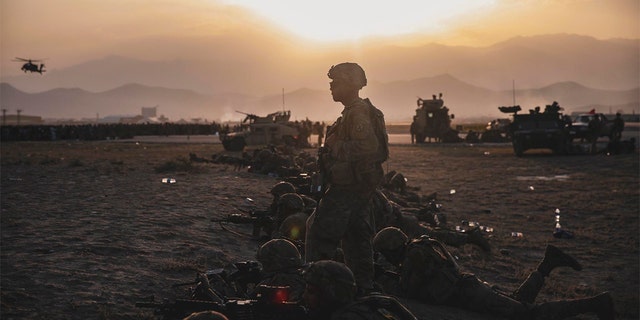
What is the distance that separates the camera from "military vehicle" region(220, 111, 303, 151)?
33.7 meters

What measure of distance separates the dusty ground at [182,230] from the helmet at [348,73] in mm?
2267

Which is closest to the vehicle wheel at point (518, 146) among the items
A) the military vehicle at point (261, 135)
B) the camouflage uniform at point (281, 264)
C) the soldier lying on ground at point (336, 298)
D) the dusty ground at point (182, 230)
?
the dusty ground at point (182, 230)

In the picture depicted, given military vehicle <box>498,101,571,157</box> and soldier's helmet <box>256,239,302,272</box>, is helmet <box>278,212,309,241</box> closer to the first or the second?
soldier's helmet <box>256,239,302,272</box>

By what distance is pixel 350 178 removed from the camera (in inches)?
221

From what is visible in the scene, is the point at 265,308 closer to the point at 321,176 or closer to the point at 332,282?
the point at 332,282

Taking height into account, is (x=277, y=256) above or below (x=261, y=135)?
below

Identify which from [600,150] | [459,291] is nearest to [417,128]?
[600,150]

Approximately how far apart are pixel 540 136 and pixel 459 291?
23736 mm

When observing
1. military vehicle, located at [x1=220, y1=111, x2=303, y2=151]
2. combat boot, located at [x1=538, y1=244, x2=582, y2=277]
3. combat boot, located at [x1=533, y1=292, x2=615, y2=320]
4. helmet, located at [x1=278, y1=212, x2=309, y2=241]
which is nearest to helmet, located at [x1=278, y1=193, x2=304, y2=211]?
helmet, located at [x1=278, y1=212, x2=309, y2=241]

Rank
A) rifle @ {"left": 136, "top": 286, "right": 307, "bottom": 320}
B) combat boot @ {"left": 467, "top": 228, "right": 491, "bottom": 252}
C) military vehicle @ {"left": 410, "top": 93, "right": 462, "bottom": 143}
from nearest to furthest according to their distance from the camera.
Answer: rifle @ {"left": 136, "top": 286, "right": 307, "bottom": 320} < combat boot @ {"left": 467, "top": 228, "right": 491, "bottom": 252} < military vehicle @ {"left": 410, "top": 93, "right": 462, "bottom": 143}

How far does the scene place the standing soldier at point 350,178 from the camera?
5.56 m

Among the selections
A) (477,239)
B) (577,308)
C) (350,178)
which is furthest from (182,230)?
(577,308)

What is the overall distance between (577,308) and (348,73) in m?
3.15

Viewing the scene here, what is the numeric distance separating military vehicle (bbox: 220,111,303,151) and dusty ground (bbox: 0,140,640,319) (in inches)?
488
